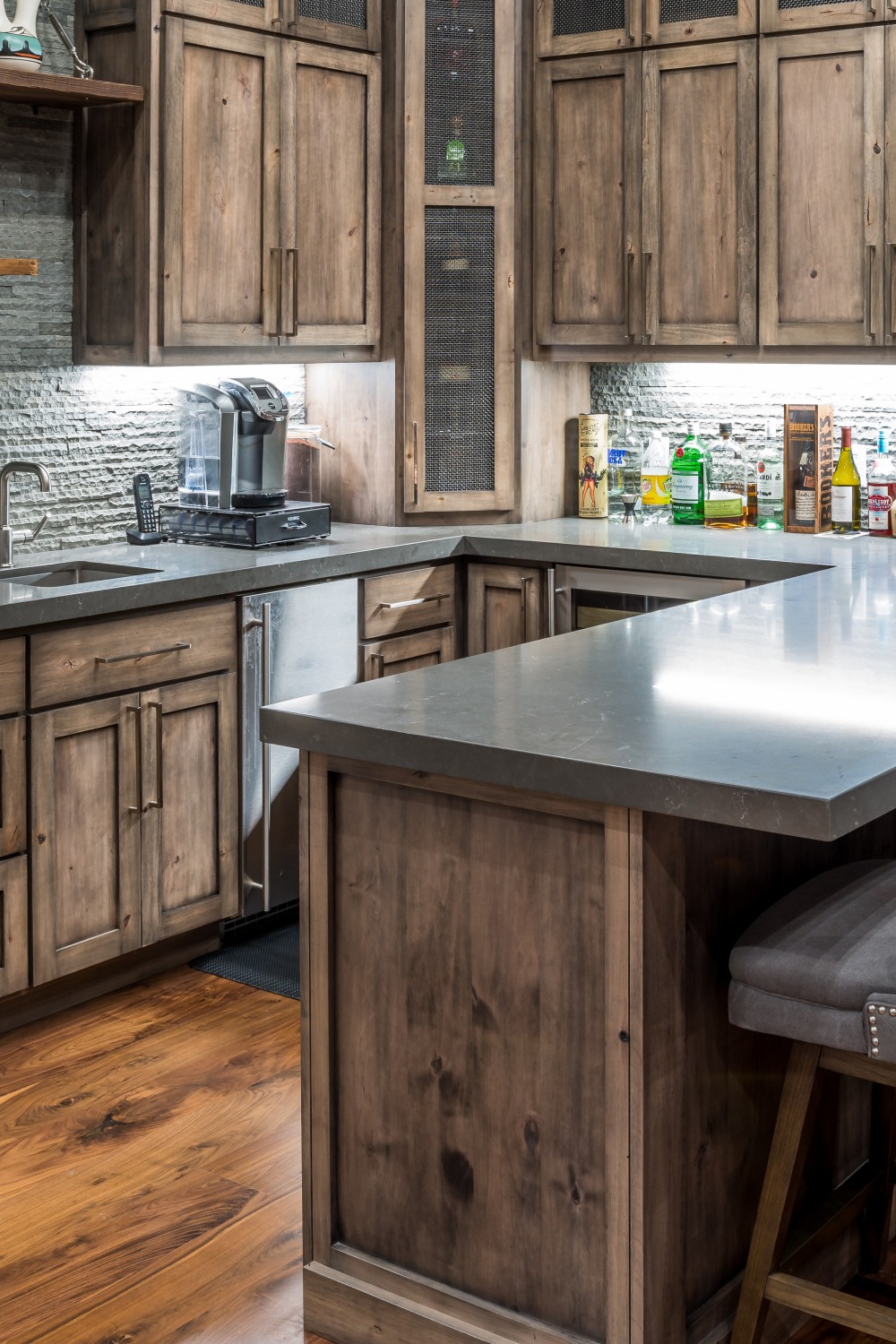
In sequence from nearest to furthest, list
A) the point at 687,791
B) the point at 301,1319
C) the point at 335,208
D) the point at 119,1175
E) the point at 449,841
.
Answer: the point at 687,791 → the point at 449,841 → the point at 301,1319 → the point at 119,1175 → the point at 335,208

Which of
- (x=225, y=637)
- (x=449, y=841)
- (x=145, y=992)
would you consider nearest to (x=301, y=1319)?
(x=449, y=841)

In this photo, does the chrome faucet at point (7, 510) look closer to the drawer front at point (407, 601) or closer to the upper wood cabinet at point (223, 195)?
the upper wood cabinet at point (223, 195)

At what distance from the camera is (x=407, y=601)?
13.7 feet

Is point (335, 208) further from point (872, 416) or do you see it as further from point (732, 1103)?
point (732, 1103)

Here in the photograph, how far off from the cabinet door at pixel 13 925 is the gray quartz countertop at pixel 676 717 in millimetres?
1277

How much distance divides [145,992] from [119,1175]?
0.88m

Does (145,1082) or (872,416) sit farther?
(872,416)

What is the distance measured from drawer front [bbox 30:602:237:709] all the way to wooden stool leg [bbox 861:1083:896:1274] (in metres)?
1.84

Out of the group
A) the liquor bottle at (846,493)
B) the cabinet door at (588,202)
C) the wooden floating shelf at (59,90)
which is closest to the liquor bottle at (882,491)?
the liquor bottle at (846,493)

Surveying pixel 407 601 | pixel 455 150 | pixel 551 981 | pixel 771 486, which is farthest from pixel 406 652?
pixel 551 981

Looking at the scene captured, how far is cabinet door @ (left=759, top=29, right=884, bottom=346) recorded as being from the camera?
3986 mm

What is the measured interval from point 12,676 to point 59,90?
4.61 ft

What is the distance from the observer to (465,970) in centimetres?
201

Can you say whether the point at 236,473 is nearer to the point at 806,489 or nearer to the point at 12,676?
the point at 12,676
